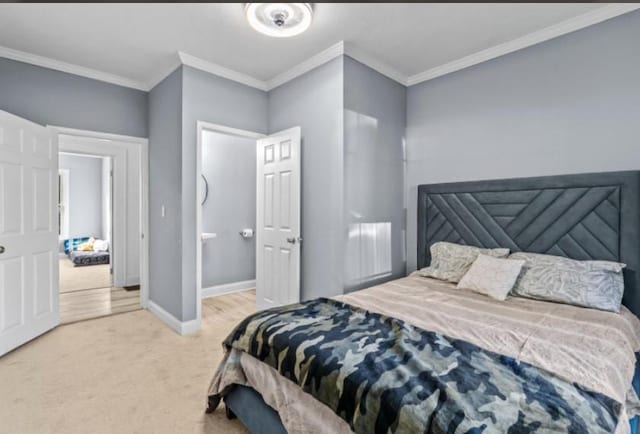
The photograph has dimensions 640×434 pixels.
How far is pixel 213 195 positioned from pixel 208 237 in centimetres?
72

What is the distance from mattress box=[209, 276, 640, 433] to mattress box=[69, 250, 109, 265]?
258 inches

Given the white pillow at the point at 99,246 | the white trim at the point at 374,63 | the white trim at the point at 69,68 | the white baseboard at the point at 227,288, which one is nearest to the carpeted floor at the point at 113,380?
the white baseboard at the point at 227,288

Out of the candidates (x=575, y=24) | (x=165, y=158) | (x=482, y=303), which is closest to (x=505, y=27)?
(x=575, y=24)

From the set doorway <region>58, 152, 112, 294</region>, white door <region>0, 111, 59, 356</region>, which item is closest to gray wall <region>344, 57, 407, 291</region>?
white door <region>0, 111, 59, 356</region>

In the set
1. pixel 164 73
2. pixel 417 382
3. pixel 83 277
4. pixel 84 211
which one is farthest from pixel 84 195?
pixel 417 382

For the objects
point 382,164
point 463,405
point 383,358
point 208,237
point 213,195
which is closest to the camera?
point 463,405

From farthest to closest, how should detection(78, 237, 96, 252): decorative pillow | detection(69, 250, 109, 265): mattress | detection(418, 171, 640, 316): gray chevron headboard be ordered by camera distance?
detection(78, 237, 96, 252): decorative pillow
detection(69, 250, 109, 265): mattress
detection(418, 171, 640, 316): gray chevron headboard

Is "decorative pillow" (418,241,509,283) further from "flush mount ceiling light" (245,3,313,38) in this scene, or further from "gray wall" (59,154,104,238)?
"gray wall" (59,154,104,238)

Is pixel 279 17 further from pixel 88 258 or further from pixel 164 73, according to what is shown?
pixel 88 258

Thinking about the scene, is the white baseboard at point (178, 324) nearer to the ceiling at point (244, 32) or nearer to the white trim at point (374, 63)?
the ceiling at point (244, 32)

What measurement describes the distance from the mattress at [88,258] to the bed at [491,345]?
A: 6488 mm

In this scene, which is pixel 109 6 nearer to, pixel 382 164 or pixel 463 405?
pixel 382 164

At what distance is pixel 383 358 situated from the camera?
1383mm

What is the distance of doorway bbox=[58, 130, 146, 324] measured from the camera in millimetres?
4031
